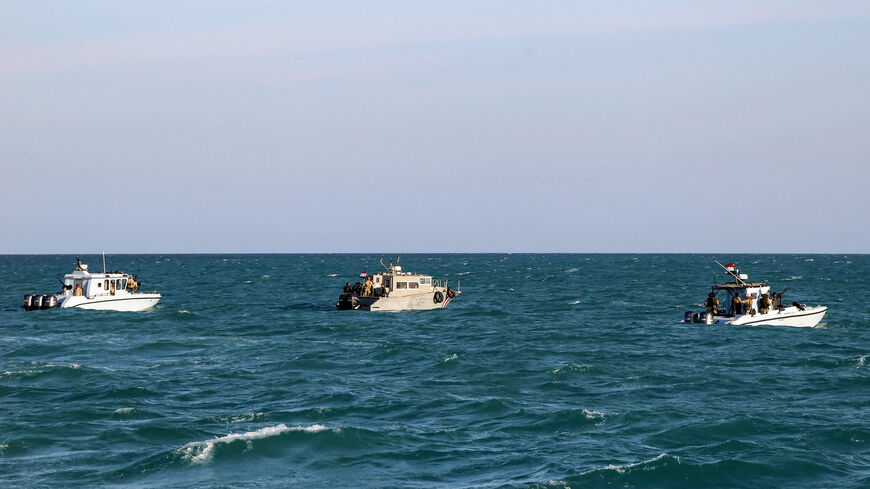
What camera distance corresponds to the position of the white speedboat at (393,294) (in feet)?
259

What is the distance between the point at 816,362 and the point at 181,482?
3458cm

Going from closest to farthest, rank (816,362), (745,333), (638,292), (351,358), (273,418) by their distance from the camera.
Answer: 1. (273,418)
2. (816,362)
3. (351,358)
4. (745,333)
5. (638,292)

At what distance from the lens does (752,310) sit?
201 ft

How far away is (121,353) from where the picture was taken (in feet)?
171

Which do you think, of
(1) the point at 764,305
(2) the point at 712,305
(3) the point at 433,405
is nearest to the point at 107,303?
(3) the point at 433,405

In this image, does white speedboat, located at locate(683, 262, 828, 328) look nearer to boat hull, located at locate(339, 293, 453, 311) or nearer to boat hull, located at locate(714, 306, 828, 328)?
boat hull, located at locate(714, 306, 828, 328)

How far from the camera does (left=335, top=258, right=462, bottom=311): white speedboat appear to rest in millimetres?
Result: 78812

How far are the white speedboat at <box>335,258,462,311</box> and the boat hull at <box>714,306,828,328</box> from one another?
27159 millimetres

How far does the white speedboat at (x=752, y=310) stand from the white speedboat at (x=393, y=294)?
25.4 m

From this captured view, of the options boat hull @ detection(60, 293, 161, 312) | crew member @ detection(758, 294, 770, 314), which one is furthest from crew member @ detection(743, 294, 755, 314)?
boat hull @ detection(60, 293, 161, 312)

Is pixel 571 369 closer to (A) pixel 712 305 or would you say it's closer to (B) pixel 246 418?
(B) pixel 246 418

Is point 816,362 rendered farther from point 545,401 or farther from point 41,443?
point 41,443

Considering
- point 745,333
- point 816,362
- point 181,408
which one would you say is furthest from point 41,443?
point 745,333

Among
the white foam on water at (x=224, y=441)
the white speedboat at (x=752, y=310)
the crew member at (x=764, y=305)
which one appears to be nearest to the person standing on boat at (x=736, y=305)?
the white speedboat at (x=752, y=310)
